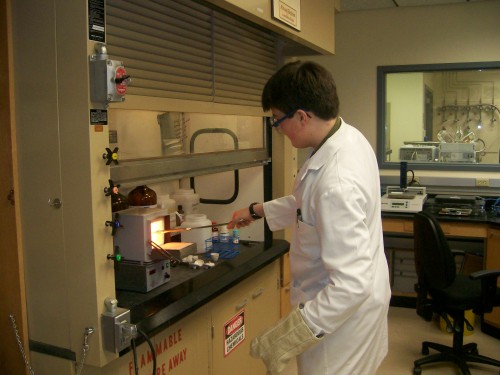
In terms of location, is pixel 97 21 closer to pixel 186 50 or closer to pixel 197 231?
pixel 186 50

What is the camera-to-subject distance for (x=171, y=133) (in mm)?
1931

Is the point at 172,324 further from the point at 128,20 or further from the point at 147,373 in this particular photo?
the point at 128,20

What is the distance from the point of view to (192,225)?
2.20 metres

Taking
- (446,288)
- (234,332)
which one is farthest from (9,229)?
(446,288)

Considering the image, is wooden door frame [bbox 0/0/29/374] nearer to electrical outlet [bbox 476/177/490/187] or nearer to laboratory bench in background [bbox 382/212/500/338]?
laboratory bench in background [bbox 382/212/500/338]

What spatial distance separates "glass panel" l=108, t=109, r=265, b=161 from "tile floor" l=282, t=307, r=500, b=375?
1.54m

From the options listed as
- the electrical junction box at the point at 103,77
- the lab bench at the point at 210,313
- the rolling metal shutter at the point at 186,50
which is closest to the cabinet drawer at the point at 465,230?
the lab bench at the point at 210,313

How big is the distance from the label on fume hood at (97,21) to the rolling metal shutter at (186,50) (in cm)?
11

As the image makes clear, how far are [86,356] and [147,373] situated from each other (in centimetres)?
30

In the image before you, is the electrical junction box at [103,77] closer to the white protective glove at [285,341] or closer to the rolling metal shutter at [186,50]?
the rolling metal shutter at [186,50]

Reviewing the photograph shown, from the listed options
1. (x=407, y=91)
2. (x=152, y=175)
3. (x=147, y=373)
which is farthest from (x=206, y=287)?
(x=407, y=91)

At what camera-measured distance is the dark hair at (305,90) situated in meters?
1.45

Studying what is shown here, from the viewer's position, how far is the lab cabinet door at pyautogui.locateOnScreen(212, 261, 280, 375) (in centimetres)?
202

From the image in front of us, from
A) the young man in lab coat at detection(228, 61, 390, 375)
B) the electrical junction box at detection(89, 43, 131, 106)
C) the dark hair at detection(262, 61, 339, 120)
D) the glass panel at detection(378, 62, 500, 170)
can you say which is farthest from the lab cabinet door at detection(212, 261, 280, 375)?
the glass panel at detection(378, 62, 500, 170)
